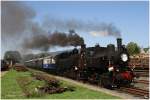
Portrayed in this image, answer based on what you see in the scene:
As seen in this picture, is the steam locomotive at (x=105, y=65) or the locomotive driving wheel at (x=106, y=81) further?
the locomotive driving wheel at (x=106, y=81)

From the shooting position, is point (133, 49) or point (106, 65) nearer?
point (106, 65)

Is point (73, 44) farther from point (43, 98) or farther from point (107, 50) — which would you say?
point (43, 98)

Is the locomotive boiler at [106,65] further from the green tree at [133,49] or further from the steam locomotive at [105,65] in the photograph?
the green tree at [133,49]

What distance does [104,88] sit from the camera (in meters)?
21.7

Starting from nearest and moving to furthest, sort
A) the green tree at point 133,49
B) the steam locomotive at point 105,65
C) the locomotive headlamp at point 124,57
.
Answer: the steam locomotive at point 105,65 → the locomotive headlamp at point 124,57 → the green tree at point 133,49

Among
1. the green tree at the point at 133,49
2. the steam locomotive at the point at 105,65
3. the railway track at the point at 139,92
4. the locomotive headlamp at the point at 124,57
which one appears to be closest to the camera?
the railway track at the point at 139,92

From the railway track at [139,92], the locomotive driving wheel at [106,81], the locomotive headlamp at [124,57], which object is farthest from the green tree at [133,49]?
the railway track at [139,92]

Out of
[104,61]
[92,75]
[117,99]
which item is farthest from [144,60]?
[117,99]

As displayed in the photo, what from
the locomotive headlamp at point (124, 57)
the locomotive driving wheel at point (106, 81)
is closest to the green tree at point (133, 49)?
the locomotive driving wheel at point (106, 81)

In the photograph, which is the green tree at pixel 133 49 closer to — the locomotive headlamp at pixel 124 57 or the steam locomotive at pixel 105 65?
the steam locomotive at pixel 105 65

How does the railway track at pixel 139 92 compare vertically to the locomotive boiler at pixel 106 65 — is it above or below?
below

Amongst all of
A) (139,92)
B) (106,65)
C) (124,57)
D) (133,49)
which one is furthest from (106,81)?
(133,49)

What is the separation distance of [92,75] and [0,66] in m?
32.0

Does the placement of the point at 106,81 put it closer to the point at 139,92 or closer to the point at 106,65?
the point at 106,65
